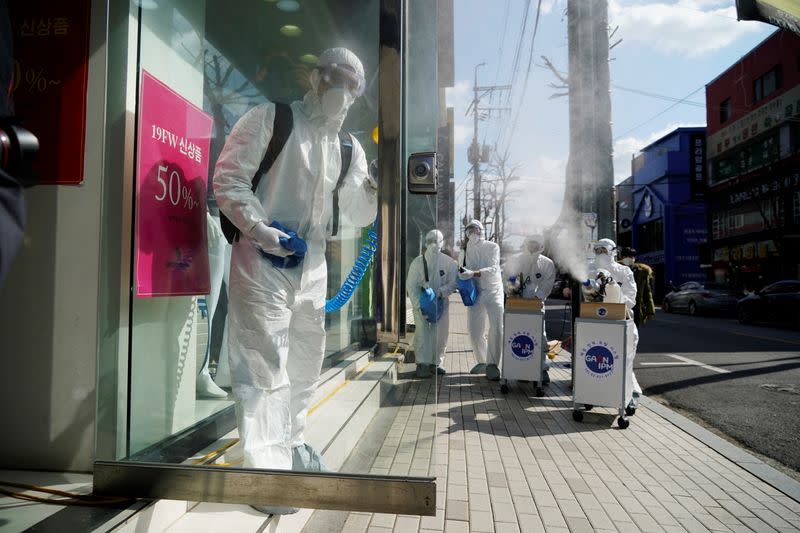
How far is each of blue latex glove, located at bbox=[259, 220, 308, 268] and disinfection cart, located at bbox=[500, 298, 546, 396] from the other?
4371 millimetres

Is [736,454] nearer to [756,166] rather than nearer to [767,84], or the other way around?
[756,166]

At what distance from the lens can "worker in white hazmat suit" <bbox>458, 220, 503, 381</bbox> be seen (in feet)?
22.7

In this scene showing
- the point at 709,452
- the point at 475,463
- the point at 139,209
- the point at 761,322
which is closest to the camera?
the point at 139,209

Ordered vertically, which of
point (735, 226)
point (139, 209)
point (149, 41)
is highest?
point (735, 226)

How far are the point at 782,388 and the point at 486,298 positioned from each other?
3.74 m

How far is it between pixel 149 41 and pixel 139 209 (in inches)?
31.1

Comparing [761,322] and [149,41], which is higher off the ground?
[149,41]

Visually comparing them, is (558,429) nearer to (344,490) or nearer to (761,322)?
(344,490)

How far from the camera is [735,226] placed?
26.0 meters

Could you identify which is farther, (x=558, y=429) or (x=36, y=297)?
(x=558, y=429)

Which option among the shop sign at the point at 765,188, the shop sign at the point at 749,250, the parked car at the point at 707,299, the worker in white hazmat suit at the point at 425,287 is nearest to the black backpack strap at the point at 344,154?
the worker in white hazmat suit at the point at 425,287

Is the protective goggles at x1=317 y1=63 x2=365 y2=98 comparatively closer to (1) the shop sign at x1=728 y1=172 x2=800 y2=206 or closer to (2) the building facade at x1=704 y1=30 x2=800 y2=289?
(2) the building facade at x1=704 y1=30 x2=800 y2=289

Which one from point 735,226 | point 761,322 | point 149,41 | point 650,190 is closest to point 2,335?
point 149,41

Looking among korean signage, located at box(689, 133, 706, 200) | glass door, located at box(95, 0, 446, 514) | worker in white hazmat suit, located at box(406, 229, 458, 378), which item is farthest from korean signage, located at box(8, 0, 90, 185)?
korean signage, located at box(689, 133, 706, 200)
